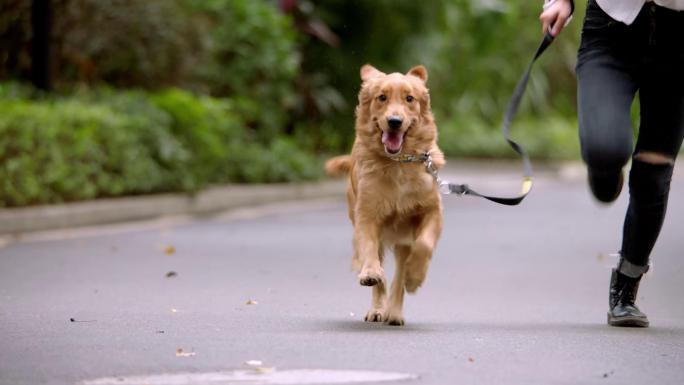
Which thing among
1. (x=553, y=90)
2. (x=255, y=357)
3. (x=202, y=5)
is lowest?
(x=255, y=357)

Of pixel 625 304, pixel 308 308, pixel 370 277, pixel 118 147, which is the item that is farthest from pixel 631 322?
pixel 118 147

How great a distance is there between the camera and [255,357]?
561cm

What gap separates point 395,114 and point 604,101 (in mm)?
1077

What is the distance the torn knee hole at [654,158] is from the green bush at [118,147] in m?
7.44

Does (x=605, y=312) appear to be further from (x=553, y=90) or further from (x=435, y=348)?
(x=553, y=90)

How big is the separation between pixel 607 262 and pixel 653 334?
4621 millimetres

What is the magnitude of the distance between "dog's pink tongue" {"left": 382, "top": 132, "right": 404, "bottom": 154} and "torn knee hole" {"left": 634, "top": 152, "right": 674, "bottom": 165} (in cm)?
115

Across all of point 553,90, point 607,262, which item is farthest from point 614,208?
point 553,90

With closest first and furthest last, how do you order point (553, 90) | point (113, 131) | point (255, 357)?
point (255, 357) → point (113, 131) → point (553, 90)

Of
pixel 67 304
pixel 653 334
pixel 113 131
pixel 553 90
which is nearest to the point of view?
pixel 653 334

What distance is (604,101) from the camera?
6.14 m

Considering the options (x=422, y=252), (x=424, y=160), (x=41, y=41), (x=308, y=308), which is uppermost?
(x=41, y=41)

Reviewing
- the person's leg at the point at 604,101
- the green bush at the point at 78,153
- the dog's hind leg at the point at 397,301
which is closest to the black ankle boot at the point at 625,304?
the person's leg at the point at 604,101

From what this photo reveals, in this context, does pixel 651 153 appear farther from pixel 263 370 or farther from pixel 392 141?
pixel 263 370
